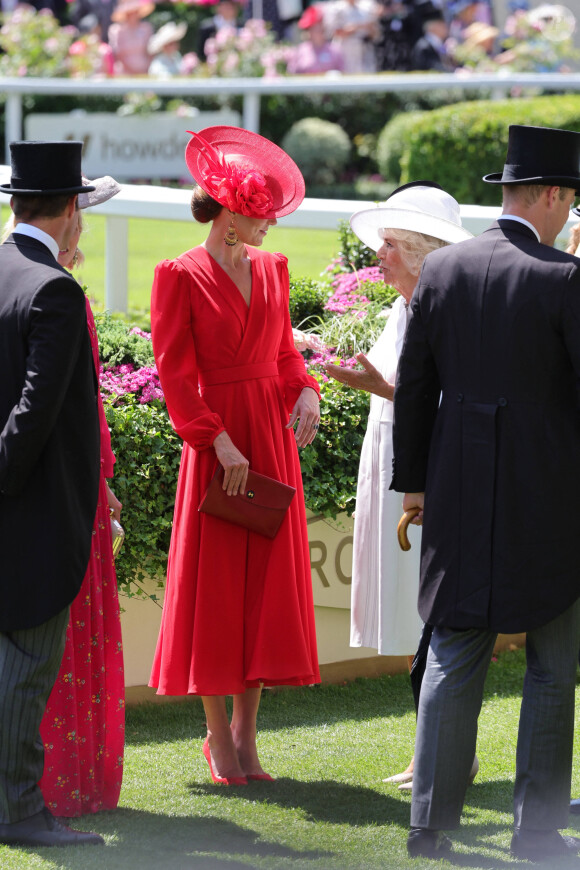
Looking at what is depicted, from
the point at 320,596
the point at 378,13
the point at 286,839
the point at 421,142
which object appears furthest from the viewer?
the point at 378,13

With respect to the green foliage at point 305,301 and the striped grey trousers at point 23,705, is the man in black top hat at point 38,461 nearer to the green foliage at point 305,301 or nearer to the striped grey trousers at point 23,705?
the striped grey trousers at point 23,705

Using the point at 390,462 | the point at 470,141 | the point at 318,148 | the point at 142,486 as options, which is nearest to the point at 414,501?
the point at 390,462

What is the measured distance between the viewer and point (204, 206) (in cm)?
400

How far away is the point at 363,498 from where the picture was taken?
4238 millimetres

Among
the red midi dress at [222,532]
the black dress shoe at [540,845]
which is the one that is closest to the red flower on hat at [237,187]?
the red midi dress at [222,532]

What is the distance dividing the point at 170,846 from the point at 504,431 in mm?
1451

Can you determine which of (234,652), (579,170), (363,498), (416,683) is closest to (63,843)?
(234,652)

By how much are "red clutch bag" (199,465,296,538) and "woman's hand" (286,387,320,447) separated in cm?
24

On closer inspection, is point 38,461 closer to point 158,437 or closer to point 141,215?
point 158,437

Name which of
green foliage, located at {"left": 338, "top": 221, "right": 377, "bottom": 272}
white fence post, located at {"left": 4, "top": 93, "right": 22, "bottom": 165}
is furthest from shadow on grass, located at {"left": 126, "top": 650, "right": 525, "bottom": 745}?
white fence post, located at {"left": 4, "top": 93, "right": 22, "bottom": 165}

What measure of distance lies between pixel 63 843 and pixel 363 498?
144cm

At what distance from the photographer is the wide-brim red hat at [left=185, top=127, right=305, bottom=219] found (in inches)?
153

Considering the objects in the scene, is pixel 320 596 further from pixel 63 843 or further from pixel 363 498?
pixel 63 843

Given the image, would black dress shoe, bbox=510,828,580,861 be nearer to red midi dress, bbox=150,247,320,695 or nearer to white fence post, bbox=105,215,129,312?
red midi dress, bbox=150,247,320,695
